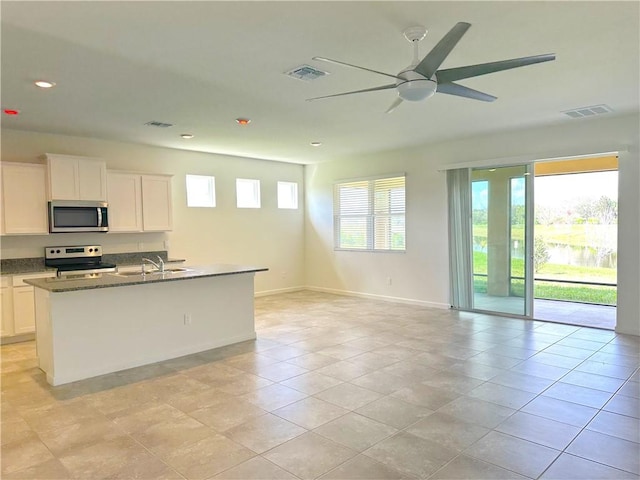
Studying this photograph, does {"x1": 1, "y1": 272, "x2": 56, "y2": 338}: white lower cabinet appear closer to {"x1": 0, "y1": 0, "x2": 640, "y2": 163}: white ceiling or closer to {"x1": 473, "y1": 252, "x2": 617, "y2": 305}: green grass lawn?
{"x1": 0, "y1": 0, "x2": 640, "y2": 163}: white ceiling

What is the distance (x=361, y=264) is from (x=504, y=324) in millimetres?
2997

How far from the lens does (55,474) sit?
241 centimetres

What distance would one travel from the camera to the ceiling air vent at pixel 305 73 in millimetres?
3432

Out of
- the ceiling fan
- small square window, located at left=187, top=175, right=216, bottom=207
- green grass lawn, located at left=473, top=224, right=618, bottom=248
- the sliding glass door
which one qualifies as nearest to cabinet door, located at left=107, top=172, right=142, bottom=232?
small square window, located at left=187, top=175, right=216, bottom=207

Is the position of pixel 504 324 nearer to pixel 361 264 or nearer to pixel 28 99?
pixel 361 264

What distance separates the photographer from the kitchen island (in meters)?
3.80

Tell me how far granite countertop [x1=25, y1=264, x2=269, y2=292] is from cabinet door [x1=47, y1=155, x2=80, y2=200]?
5.08 feet

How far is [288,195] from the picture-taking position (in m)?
9.07

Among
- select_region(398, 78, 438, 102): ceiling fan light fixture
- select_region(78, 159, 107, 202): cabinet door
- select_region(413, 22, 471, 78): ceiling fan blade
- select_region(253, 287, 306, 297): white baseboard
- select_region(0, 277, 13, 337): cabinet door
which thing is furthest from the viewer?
select_region(253, 287, 306, 297): white baseboard

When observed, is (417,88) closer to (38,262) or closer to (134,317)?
(134,317)

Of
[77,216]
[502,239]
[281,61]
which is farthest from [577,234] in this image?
[77,216]

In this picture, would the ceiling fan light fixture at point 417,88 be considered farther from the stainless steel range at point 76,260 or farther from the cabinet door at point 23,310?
the cabinet door at point 23,310

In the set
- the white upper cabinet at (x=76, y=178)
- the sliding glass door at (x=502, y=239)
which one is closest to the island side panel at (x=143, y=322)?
the white upper cabinet at (x=76, y=178)

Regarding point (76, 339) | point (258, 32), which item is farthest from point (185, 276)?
point (258, 32)
